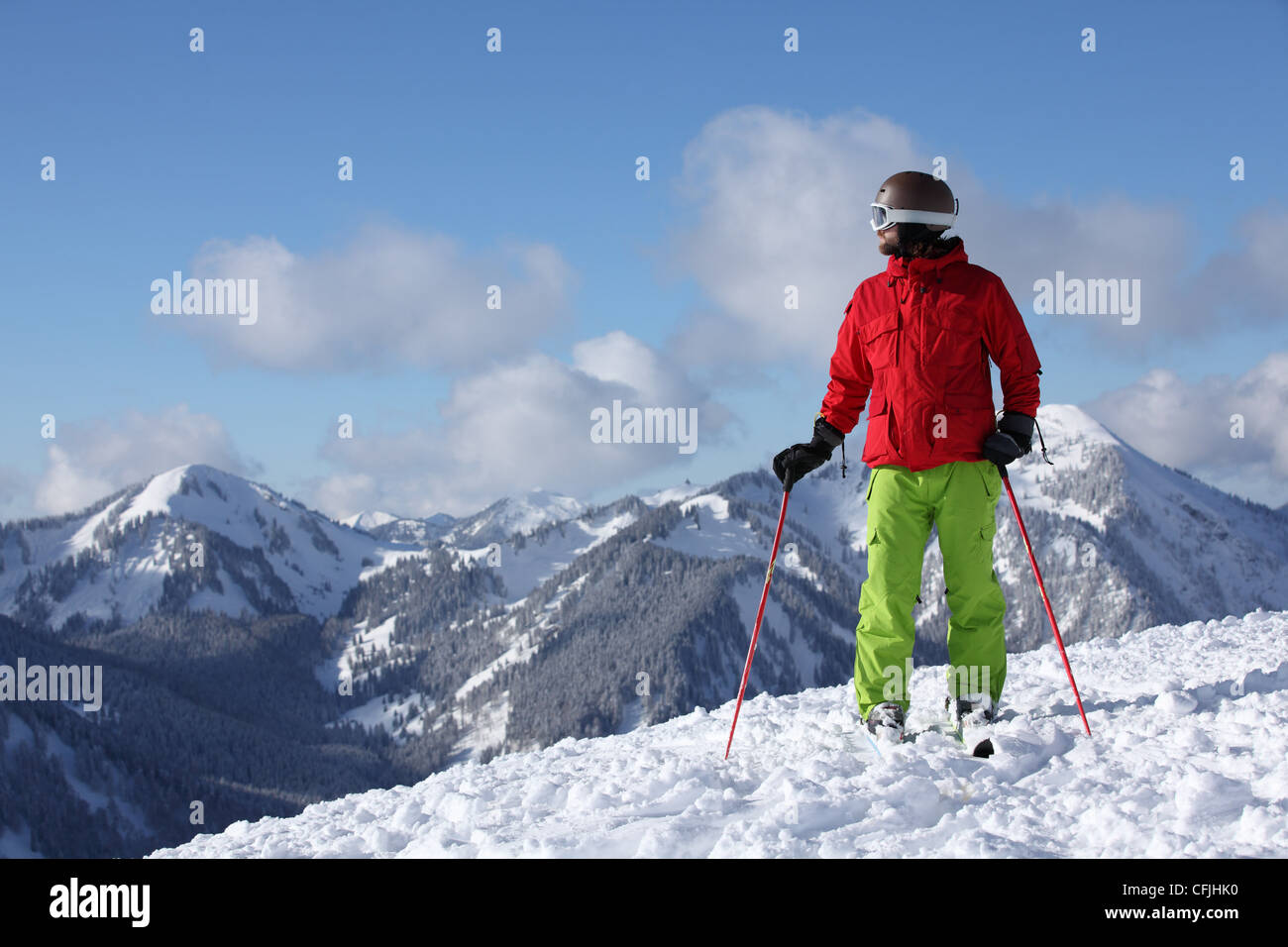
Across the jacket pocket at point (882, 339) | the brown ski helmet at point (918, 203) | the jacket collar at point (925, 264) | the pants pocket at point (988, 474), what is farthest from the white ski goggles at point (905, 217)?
the pants pocket at point (988, 474)

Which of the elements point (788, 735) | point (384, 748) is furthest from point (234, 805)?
point (788, 735)

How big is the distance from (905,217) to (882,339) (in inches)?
35.0

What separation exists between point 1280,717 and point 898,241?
401 cm

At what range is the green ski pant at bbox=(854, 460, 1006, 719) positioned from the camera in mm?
6562

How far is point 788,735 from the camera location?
6957mm

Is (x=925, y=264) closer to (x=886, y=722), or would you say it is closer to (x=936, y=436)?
(x=936, y=436)

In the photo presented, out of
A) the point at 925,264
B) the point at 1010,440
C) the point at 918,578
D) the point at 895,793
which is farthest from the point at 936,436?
the point at 895,793

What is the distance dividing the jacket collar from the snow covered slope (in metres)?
3.27

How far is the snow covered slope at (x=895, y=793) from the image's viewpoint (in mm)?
4488

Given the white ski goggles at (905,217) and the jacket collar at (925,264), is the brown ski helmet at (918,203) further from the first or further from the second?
the jacket collar at (925,264)

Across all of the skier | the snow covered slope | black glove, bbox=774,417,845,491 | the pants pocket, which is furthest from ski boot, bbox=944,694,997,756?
black glove, bbox=774,417,845,491

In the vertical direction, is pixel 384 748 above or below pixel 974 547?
below

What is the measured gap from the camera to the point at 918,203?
6590 mm
